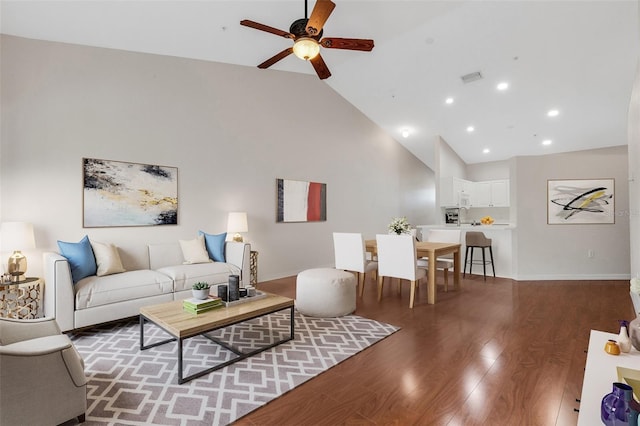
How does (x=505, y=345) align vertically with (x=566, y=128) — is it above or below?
below

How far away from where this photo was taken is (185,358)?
8.23ft

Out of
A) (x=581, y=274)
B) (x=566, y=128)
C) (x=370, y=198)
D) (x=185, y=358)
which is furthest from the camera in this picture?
(x=370, y=198)

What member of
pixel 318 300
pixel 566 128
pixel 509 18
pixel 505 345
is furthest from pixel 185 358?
pixel 566 128

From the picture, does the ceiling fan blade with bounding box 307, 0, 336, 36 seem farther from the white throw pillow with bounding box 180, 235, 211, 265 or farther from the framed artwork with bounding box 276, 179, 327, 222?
the framed artwork with bounding box 276, 179, 327, 222

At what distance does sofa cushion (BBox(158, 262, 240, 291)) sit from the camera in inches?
141

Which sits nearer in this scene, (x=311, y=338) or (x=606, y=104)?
(x=311, y=338)

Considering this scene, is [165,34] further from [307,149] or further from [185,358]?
[185,358]

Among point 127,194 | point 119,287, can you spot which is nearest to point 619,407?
point 119,287

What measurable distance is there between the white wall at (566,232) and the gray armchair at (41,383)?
19.5ft

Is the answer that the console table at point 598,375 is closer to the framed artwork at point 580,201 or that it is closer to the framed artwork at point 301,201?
the framed artwork at point 580,201

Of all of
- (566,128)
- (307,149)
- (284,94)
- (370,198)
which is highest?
(284,94)

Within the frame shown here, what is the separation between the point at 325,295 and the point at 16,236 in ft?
10.1

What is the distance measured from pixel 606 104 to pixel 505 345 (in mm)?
5197

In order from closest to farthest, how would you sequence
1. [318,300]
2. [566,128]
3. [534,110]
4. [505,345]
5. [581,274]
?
[505,345] < [318,300] < [581,274] < [534,110] < [566,128]
